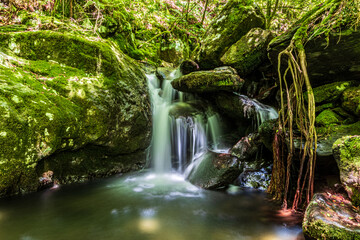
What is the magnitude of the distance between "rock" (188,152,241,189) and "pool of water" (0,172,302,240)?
23cm

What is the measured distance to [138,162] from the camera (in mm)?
5230

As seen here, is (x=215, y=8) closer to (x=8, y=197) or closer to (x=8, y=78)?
(x=8, y=78)

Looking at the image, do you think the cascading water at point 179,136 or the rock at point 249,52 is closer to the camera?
the rock at point 249,52

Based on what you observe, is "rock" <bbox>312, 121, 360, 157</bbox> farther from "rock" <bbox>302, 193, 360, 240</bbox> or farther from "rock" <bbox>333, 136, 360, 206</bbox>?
"rock" <bbox>302, 193, 360, 240</bbox>

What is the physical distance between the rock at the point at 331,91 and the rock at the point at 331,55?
0.62 ft

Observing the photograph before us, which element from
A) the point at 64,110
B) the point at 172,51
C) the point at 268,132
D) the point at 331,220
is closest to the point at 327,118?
the point at 268,132

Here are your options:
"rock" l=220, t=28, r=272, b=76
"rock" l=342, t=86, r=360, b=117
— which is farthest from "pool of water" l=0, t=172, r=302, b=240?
"rock" l=220, t=28, r=272, b=76

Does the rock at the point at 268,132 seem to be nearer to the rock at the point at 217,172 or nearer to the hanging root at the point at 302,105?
the hanging root at the point at 302,105

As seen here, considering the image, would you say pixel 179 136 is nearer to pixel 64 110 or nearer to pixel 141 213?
pixel 141 213

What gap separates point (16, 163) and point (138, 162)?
2.74 m

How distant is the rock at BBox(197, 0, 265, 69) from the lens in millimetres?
6172

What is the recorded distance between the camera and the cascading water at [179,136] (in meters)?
5.65

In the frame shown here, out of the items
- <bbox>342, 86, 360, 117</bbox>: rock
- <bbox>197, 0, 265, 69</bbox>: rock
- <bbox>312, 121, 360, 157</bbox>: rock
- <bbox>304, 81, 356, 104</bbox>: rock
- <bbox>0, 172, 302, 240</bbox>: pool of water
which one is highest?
<bbox>197, 0, 265, 69</bbox>: rock

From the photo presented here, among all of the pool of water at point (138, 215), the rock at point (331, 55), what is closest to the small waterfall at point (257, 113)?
the rock at point (331, 55)
